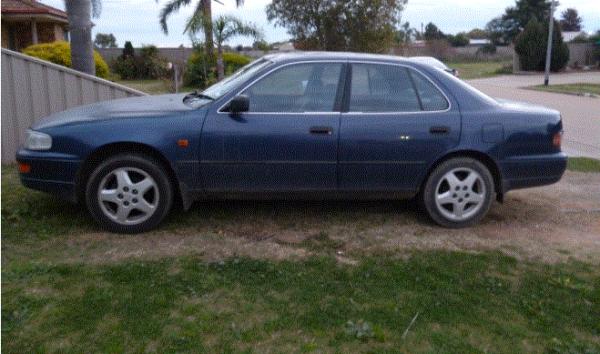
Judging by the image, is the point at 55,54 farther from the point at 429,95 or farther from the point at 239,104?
the point at 429,95

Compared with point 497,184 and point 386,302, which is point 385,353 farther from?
point 497,184

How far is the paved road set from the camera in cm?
1114

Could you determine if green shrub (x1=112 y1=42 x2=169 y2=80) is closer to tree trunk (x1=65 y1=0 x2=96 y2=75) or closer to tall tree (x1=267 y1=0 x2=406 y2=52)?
tall tree (x1=267 y1=0 x2=406 y2=52)

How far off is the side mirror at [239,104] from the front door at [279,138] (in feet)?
0.20

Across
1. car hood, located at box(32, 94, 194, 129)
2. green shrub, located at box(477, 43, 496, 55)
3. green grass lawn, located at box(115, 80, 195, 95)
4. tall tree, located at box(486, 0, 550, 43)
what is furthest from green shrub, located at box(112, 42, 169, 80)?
tall tree, located at box(486, 0, 550, 43)

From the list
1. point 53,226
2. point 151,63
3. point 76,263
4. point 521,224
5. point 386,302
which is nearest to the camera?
point 386,302

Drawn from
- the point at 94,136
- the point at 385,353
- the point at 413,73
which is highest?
the point at 413,73

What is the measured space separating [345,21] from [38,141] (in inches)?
754

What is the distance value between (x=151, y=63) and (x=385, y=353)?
99.6ft

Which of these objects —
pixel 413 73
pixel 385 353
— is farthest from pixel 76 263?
pixel 413 73

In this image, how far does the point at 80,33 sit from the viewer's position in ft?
32.6

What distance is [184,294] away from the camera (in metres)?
4.07

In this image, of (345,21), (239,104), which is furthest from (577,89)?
(239,104)

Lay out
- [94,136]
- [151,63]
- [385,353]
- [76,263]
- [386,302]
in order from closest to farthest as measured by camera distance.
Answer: [385,353] < [386,302] < [76,263] < [94,136] < [151,63]
